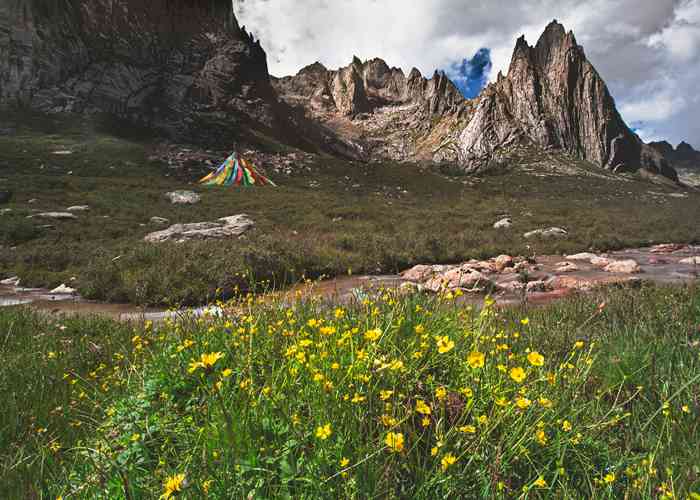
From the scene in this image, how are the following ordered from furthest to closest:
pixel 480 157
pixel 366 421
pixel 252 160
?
pixel 480 157 < pixel 252 160 < pixel 366 421

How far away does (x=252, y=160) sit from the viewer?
163 feet

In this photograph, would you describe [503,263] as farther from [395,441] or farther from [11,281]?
[11,281]

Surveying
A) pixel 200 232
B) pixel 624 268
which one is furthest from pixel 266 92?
pixel 624 268

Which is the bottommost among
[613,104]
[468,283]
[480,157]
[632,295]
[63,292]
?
[63,292]

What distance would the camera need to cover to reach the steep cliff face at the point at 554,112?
11762 centimetres

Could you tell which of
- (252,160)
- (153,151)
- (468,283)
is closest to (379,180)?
(252,160)

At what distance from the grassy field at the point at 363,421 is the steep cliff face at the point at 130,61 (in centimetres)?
6162

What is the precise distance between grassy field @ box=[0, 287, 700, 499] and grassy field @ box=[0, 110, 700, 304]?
111 centimetres

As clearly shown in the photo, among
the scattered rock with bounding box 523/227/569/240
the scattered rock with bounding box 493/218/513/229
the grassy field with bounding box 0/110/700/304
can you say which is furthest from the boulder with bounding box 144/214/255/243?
the scattered rock with bounding box 493/218/513/229

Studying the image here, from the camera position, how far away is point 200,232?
14.8 metres

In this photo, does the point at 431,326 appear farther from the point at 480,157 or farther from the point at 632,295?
the point at 480,157

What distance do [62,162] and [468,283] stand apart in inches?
1546

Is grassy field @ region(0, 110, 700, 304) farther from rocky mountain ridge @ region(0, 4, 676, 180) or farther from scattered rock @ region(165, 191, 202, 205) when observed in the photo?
rocky mountain ridge @ region(0, 4, 676, 180)

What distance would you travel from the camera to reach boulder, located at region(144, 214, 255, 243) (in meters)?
14.0
